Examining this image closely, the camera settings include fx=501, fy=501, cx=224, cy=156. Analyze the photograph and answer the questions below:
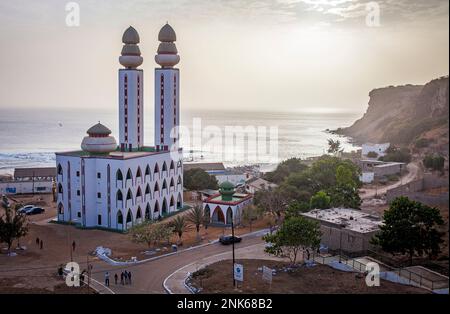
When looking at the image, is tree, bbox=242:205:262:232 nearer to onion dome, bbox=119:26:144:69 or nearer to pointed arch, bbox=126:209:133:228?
pointed arch, bbox=126:209:133:228

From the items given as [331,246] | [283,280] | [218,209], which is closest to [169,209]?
[218,209]

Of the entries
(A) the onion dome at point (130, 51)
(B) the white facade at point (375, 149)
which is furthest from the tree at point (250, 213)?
(B) the white facade at point (375, 149)

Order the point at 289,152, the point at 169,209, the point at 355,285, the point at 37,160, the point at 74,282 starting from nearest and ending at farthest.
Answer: the point at 355,285, the point at 74,282, the point at 169,209, the point at 37,160, the point at 289,152

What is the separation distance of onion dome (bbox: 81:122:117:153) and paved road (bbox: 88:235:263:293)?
34.4 feet

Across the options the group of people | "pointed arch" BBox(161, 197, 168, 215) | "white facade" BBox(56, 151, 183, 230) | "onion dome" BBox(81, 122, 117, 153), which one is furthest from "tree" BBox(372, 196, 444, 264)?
"onion dome" BBox(81, 122, 117, 153)

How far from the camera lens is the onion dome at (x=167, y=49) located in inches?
1642

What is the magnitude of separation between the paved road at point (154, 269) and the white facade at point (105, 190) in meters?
7.84

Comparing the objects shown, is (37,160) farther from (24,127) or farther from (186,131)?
(186,131)

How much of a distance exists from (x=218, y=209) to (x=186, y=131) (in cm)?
14200

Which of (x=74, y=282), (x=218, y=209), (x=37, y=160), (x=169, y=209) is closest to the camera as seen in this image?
(x=74, y=282)

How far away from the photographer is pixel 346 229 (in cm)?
2875

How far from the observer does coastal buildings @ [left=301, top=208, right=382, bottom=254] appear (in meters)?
28.0

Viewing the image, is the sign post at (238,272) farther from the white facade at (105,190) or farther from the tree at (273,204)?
the white facade at (105,190)

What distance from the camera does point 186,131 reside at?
17862cm
